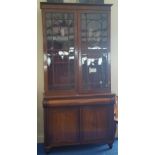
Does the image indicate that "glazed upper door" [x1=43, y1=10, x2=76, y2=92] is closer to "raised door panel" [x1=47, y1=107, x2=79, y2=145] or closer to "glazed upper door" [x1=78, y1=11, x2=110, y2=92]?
"glazed upper door" [x1=78, y1=11, x2=110, y2=92]

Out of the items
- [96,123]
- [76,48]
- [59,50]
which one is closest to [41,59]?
[59,50]

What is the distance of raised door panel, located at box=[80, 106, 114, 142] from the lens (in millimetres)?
3242

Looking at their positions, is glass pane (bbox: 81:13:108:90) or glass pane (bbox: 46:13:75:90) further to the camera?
glass pane (bbox: 81:13:108:90)

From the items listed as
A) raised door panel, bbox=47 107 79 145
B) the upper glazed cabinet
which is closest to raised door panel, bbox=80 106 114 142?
raised door panel, bbox=47 107 79 145

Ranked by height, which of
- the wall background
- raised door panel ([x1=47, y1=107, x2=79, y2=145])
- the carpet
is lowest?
the carpet

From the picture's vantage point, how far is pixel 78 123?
3223mm

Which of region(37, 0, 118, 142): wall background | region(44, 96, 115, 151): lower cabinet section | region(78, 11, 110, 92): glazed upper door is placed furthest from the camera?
region(37, 0, 118, 142): wall background

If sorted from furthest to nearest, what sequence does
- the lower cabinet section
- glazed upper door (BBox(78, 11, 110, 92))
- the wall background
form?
the wall background
glazed upper door (BBox(78, 11, 110, 92))
the lower cabinet section

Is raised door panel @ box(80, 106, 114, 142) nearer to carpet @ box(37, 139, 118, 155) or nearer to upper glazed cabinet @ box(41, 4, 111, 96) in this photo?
carpet @ box(37, 139, 118, 155)

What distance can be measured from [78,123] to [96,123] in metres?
0.28

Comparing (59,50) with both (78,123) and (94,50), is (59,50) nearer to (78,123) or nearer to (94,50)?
(94,50)

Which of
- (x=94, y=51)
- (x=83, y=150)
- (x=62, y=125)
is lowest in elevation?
(x=83, y=150)

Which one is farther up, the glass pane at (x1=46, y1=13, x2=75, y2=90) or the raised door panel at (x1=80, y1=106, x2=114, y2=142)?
the glass pane at (x1=46, y1=13, x2=75, y2=90)
